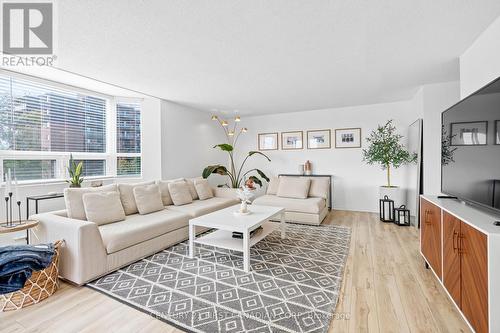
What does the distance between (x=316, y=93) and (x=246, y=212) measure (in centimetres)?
262

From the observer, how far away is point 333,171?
561 centimetres

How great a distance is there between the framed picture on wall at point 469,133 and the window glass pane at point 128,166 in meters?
5.05

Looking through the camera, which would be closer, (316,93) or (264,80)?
(264,80)

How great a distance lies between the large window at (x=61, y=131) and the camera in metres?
3.32

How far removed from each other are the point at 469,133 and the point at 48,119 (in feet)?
17.5

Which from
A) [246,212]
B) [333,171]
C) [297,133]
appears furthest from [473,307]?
[297,133]

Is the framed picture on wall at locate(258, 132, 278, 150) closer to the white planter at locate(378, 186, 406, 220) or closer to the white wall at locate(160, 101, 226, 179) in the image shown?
the white wall at locate(160, 101, 226, 179)

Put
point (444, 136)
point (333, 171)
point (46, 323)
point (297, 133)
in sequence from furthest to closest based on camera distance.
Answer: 1. point (297, 133)
2. point (333, 171)
3. point (444, 136)
4. point (46, 323)

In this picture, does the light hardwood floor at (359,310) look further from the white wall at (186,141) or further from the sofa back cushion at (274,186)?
the white wall at (186,141)

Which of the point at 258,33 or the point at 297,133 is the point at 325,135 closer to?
the point at 297,133

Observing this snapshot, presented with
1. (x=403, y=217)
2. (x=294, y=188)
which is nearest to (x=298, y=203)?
(x=294, y=188)

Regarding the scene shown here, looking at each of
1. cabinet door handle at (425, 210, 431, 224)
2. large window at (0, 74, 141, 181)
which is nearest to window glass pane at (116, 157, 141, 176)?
large window at (0, 74, 141, 181)

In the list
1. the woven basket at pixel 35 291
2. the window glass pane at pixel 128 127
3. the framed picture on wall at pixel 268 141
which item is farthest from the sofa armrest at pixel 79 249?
the framed picture on wall at pixel 268 141

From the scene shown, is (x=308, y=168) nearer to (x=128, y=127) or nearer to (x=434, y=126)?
(x=434, y=126)
